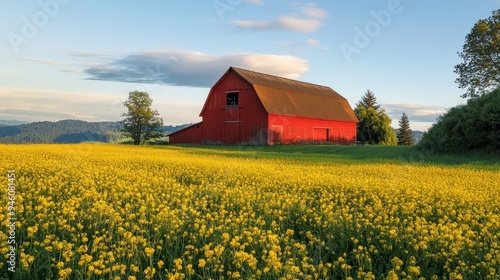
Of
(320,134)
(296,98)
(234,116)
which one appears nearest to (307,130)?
(320,134)

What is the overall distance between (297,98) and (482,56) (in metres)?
20.9

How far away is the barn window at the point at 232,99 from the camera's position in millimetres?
47906

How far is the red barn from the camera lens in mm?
45312

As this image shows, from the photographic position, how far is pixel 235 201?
9570 millimetres

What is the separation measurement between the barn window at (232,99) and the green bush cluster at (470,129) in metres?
22.7

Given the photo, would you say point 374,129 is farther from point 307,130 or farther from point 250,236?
point 250,236

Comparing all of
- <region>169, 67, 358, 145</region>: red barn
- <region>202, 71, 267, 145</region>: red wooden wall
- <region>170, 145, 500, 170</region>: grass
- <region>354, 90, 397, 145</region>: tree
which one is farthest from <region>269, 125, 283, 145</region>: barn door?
<region>354, 90, 397, 145</region>: tree

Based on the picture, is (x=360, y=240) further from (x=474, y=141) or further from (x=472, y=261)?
(x=474, y=141)

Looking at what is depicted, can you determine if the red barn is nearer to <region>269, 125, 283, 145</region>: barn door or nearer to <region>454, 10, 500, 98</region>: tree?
<region>269, 125, 283, 145</region>: barn door

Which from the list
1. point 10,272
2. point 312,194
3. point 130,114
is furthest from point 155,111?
point 10,272

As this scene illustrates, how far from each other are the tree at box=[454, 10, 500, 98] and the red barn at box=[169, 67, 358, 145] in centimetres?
1679

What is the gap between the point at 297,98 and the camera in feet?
169

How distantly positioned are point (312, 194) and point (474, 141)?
23.3m

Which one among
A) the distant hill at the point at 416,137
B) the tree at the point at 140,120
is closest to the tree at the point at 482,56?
the distant hill at the point at 416,137
